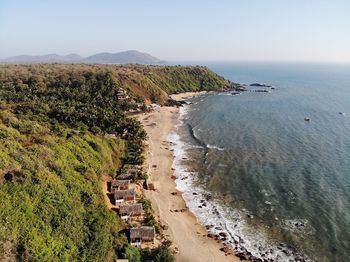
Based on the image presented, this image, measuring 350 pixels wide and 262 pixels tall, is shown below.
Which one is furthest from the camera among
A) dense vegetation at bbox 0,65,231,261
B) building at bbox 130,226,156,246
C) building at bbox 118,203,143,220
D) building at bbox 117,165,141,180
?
building at bbox 117,165,141,180

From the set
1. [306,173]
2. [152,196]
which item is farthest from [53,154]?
[306,173]

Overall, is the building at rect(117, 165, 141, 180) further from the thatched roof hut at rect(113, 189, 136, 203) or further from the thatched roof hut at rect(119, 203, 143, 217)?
the thatched roof hut at rect(119, 203, 143, 217)

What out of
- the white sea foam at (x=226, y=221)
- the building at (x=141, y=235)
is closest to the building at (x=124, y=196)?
the building at (x=141, y=235)

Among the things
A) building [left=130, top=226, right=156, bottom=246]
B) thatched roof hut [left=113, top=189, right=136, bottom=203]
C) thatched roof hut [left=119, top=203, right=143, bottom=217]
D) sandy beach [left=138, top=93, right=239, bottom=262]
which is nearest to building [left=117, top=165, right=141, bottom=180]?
sandy beach [left=138, top=93, right=239, bottom=262]

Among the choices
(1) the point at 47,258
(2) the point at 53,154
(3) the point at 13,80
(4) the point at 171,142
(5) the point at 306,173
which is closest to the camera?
(1) the point at 47,258

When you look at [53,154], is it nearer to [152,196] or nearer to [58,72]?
[152,196]

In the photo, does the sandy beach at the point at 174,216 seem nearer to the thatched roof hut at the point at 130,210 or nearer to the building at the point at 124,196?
the thatched roof hut at the point at 130,210
